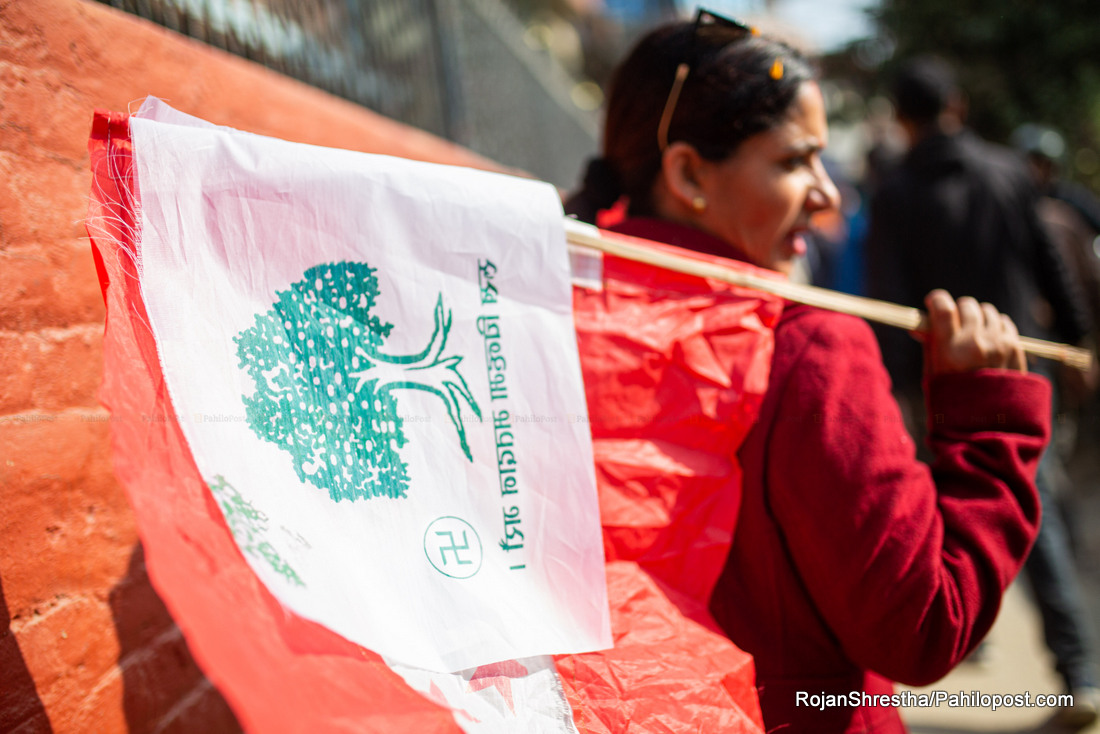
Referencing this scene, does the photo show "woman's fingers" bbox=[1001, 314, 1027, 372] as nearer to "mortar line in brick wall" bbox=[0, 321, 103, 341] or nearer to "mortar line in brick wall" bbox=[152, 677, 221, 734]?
"mortar line in brick wall" bbox=[0, 321, 103, 341]

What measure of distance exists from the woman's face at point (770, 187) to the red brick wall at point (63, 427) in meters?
1.00

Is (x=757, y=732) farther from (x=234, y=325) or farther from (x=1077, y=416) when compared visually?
(x=1077, y=416)

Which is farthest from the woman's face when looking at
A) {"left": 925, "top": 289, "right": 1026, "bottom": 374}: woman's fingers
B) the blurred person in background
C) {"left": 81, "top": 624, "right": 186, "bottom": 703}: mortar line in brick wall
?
the blurred person in background

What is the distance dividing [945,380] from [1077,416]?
5814 millimetres

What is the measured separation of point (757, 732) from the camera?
1.04 metres

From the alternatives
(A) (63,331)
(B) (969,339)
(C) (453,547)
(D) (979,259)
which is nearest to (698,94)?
(B) (969,339)

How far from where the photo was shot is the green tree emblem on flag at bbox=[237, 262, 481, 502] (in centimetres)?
94

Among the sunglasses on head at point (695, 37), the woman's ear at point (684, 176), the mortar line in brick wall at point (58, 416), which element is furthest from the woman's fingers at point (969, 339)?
the mortar line in brick wall at point (58, 416)

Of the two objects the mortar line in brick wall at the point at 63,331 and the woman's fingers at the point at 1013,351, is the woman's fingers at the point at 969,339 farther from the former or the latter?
the mortar line in brick wall at the point at 63,331

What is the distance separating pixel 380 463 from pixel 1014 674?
3.46m

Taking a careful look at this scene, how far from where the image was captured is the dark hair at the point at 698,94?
1.38 m

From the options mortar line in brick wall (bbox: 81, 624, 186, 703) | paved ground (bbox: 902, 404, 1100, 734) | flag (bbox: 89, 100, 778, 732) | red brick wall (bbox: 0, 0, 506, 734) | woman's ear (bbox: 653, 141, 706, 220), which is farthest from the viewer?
paved ground (bbox: 902, 404, 1100, 734)

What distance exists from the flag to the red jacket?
0.16 metres

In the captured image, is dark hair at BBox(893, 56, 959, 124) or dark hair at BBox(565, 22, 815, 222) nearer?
dark hair at BBox(565, 22, 815, 222)
